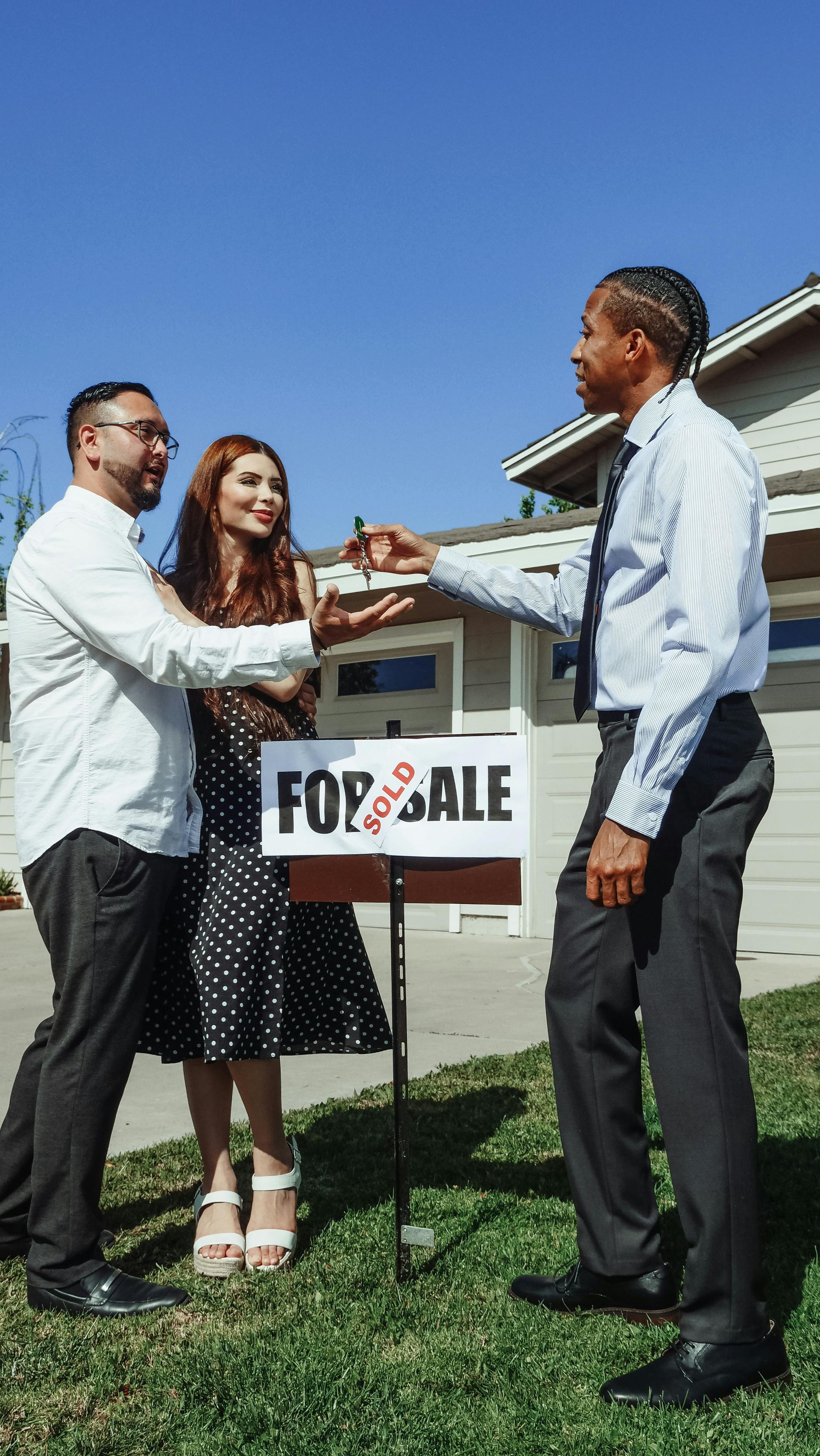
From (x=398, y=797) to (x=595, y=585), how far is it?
2.21 ft

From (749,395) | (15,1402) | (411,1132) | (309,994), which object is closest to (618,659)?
(309,994)

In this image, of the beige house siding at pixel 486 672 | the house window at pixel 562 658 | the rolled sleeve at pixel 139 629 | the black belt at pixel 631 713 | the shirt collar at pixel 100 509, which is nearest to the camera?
the black belt at pixel 631 713

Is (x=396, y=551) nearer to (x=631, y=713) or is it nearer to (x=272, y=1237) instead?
(x=631, y=713)

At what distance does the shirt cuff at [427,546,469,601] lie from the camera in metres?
2.98

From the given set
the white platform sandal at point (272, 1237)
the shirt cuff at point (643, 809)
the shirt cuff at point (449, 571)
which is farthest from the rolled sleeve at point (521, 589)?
the white platform sandal at point (272, 1237)

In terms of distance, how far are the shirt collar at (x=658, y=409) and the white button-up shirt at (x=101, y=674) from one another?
0.85 meters

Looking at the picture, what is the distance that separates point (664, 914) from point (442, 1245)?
1229 mm

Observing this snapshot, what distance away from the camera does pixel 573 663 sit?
905 centimetres

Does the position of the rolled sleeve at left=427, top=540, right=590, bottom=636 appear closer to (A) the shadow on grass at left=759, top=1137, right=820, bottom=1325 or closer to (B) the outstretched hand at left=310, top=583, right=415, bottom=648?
(B) the outstretched hand at left=310, top=583, right=415, bottom=648

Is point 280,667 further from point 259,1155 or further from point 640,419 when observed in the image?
point 259,1155

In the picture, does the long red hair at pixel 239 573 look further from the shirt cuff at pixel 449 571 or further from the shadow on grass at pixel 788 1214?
the shadow on grass at pixel 788 1214

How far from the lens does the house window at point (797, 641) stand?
26.6 feet

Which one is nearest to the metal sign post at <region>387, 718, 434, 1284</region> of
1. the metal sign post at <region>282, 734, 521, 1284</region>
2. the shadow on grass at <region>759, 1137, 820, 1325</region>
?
the metal sign post at <region>282, 734, 521, 1284</region>

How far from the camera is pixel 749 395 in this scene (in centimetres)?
1065
